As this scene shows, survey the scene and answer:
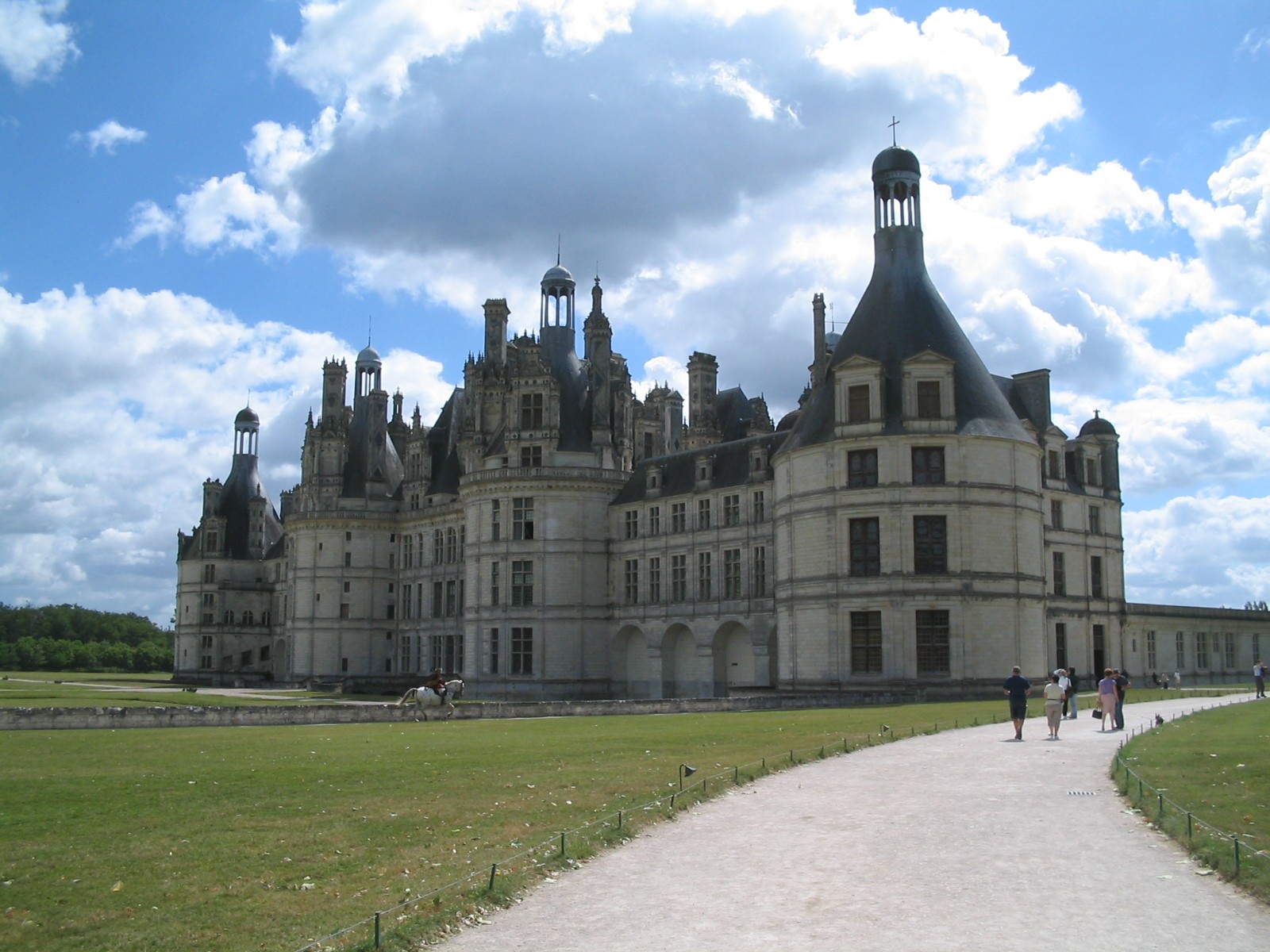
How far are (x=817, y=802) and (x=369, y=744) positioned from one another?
43.8 feet

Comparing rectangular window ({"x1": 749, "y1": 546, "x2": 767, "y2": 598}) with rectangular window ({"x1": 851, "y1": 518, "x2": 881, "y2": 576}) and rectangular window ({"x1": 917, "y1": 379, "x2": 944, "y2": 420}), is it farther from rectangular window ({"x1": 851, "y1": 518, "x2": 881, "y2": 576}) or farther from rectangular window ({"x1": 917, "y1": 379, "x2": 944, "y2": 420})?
rectangular window ({"x1": 917, "y1": 379, "x2": 944, "y2": 420})

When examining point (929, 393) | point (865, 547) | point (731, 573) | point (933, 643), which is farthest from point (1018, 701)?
point (731, 573)

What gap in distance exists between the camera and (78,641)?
159 m

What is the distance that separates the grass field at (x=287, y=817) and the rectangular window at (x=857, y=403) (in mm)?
22844

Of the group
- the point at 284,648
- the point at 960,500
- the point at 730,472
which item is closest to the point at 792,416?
the point at 730,472

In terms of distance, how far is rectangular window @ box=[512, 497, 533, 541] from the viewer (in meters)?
67.6

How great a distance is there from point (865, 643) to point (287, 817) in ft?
122

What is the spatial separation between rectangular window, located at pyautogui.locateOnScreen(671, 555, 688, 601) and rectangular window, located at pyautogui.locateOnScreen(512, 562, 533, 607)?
831 centimetres

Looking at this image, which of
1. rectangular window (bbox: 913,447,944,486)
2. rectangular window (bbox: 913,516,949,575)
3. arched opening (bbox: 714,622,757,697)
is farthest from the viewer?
arched opening (bbox: 714,622,757,697)

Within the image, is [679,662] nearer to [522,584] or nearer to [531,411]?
[522,584]

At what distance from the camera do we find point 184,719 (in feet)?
116

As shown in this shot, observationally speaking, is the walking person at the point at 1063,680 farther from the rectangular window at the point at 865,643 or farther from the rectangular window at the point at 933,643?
the rectangular window at the point at 865,643

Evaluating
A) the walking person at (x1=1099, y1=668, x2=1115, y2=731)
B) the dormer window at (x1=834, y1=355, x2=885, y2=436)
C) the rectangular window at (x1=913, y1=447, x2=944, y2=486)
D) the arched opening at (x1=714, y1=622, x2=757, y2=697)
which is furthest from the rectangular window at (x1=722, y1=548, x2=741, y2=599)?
the walking person at (x1=1099, y1=668, x2=1115, y2=731)

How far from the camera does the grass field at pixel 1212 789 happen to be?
1291cm
